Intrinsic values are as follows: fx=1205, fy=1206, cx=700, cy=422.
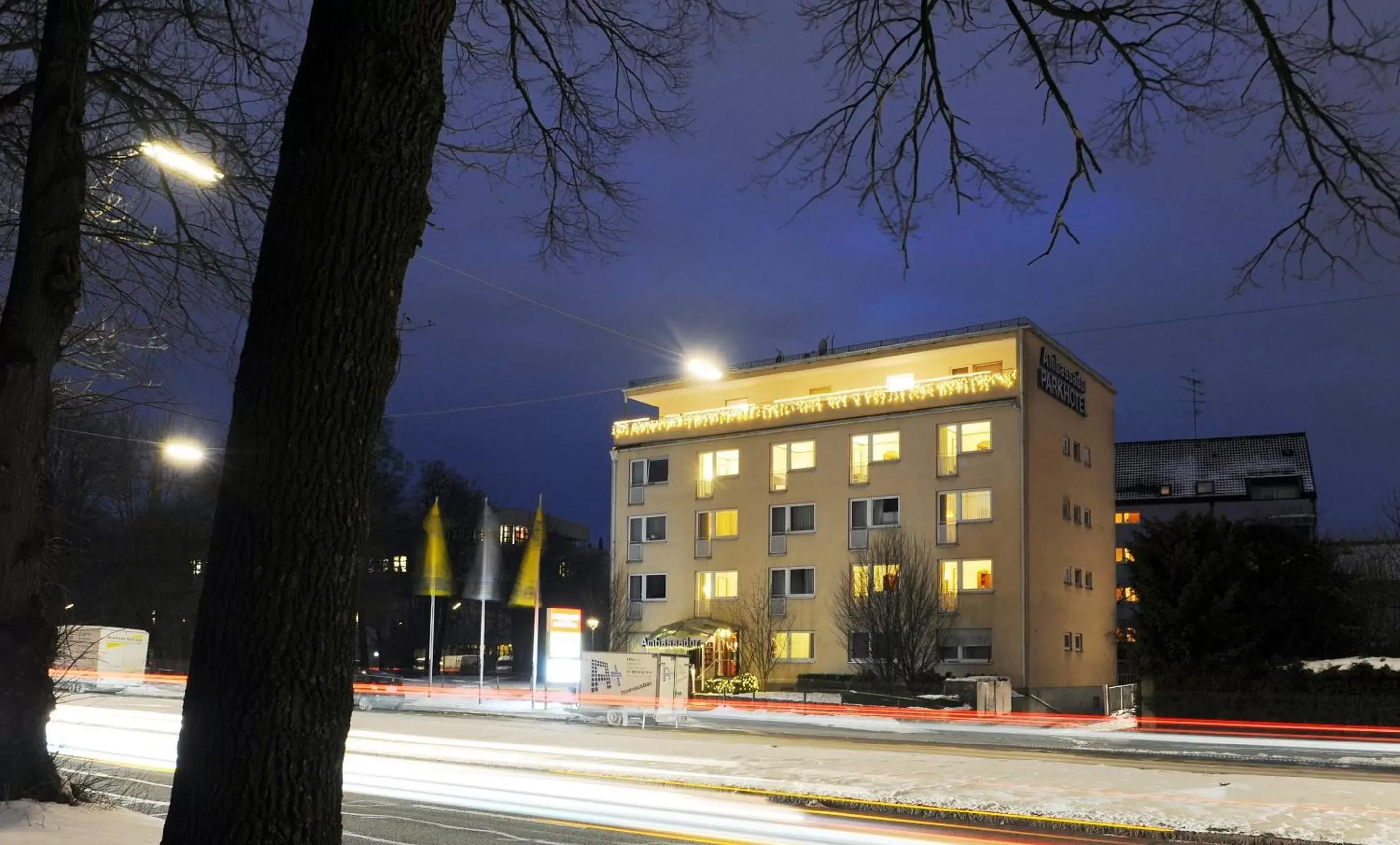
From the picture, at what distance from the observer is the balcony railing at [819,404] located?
48594mm

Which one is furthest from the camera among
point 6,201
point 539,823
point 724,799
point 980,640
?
point 980,640

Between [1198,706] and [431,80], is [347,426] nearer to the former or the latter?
[431,80]

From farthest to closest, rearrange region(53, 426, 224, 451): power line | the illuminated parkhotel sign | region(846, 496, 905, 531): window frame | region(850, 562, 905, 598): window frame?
1. region(846, 496, 905, 531): window frame
2. the illuminated parkhotel sign
3. region(850, 562, 905, 598): window frame
4. region(53, 426, 224, 451): power line

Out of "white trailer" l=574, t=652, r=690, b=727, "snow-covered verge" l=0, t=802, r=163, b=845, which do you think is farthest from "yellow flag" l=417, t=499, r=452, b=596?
"snow-covered verge" l=0, t=802, r=163, b=845

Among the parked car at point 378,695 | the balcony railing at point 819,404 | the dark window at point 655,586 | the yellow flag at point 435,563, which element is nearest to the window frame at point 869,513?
the balcony railing at point 819,404

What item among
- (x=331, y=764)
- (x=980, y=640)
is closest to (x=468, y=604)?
(x=980, y=640)

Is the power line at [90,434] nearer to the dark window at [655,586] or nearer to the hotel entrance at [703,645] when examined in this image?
the hotel entrance at [703,645]

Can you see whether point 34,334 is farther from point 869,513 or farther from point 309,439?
point 869,513

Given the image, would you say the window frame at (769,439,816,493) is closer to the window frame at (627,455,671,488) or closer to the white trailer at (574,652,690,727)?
the window frame at (627,455,671,488)

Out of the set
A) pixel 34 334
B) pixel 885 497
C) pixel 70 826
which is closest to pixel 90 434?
pixel 34 334

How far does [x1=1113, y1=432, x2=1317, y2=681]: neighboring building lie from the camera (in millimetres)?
83000

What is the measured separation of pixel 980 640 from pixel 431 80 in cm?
4511

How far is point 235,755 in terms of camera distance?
12.2 ft

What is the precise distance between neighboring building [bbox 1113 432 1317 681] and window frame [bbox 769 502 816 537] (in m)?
36.5
